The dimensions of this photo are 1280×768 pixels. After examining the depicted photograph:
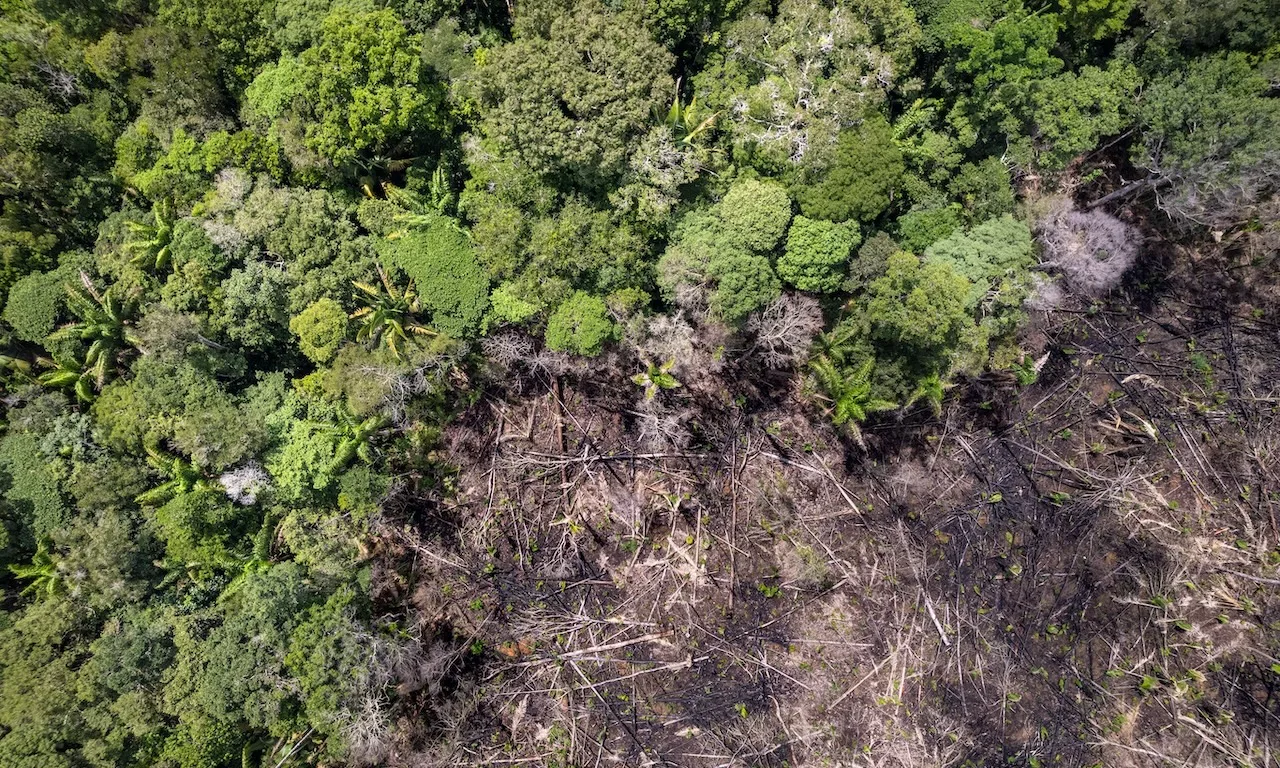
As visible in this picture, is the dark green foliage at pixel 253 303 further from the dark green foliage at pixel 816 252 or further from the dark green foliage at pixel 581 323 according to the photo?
the dark green foliage at pixel 816 252

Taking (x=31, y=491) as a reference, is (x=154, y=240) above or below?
above

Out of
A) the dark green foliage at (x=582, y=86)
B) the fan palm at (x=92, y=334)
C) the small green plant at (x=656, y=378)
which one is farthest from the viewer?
the small green plant at (x=656, y=378)

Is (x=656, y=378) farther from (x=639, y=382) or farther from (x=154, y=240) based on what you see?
(x=154, y=240)

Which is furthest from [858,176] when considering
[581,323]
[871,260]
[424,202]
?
[424,202]

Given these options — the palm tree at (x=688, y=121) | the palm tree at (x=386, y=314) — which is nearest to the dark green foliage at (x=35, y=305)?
the palm tree at (x=386, y=314)

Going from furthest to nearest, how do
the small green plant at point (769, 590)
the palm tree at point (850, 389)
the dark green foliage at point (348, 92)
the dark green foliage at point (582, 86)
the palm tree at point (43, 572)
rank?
the small green plant at point (769, 590) < the palm tree at point (850, 389) < the palm tree at point (43, 572) < the dark green foliage at point (348, 92) < the dark green foliage at point (582, 86)

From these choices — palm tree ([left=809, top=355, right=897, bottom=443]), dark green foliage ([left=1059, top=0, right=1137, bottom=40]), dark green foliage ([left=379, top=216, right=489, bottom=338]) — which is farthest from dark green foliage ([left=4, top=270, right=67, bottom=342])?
dark green foliage ([left=1059, top=0, right=1137, bottom=40])

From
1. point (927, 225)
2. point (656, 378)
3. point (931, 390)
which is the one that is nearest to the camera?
point (927, 225)
